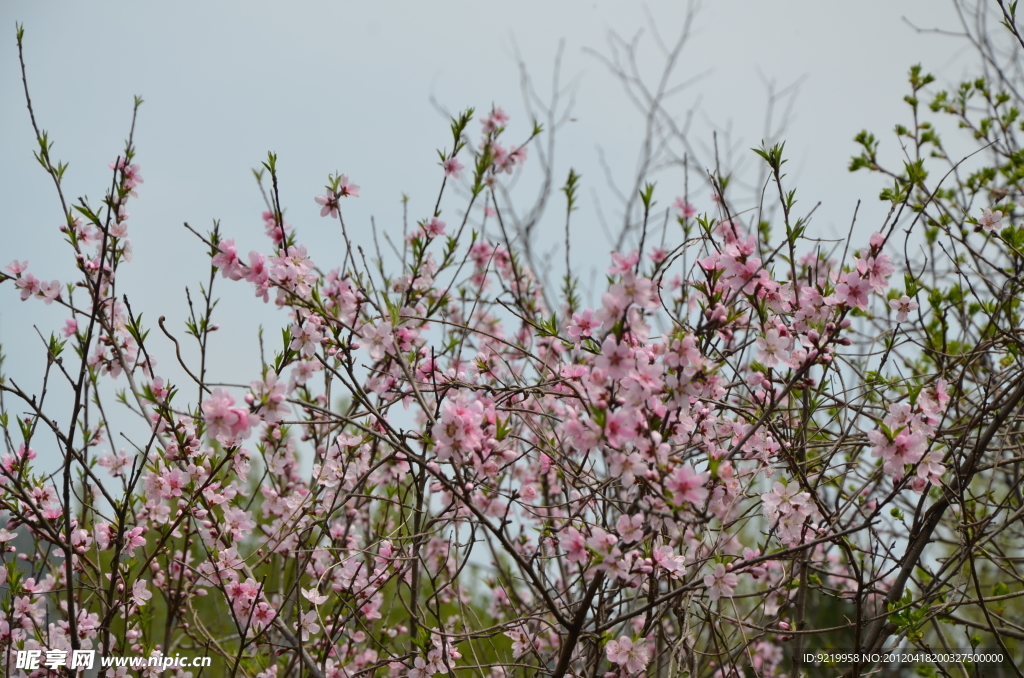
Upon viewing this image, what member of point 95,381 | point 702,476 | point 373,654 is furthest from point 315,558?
point 702,476

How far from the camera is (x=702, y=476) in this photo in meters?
1.96

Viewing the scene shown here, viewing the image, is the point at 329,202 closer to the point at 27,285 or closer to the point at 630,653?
the point at 27,285

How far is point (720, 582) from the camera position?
7.47 ft

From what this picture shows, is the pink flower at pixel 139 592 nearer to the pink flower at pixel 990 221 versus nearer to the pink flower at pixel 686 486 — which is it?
the pink flower at pixel 686 486

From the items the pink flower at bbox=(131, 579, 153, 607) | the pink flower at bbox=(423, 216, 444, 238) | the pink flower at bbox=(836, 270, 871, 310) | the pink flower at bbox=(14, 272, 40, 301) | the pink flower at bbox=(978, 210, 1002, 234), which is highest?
the pink flower at bbox=(423, 216, 444, 238)

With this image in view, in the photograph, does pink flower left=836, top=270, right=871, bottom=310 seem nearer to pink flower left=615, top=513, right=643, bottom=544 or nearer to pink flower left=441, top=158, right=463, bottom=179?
pink flower left=615, top=513, right=643, bottom=544

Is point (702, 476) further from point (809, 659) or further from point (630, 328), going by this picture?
point (809, 659)

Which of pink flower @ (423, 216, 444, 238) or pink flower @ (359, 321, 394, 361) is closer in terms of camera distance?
pink flower @ (359, 321, 394, 361)

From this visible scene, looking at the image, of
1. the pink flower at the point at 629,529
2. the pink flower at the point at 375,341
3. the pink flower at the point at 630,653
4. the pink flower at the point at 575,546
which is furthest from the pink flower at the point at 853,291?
the pink flower at the point at 375,341

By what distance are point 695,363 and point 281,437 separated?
2123mm

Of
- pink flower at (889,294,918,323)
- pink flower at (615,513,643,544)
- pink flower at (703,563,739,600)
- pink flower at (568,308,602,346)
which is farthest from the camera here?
pink flower at (889,294,918,323)

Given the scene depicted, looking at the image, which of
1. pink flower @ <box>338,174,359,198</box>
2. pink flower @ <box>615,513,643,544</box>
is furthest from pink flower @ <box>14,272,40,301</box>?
pink flower @ <box>615,513,643,544</box>

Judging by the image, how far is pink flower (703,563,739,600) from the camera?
225 cm

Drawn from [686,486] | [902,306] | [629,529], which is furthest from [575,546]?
[902,306]
